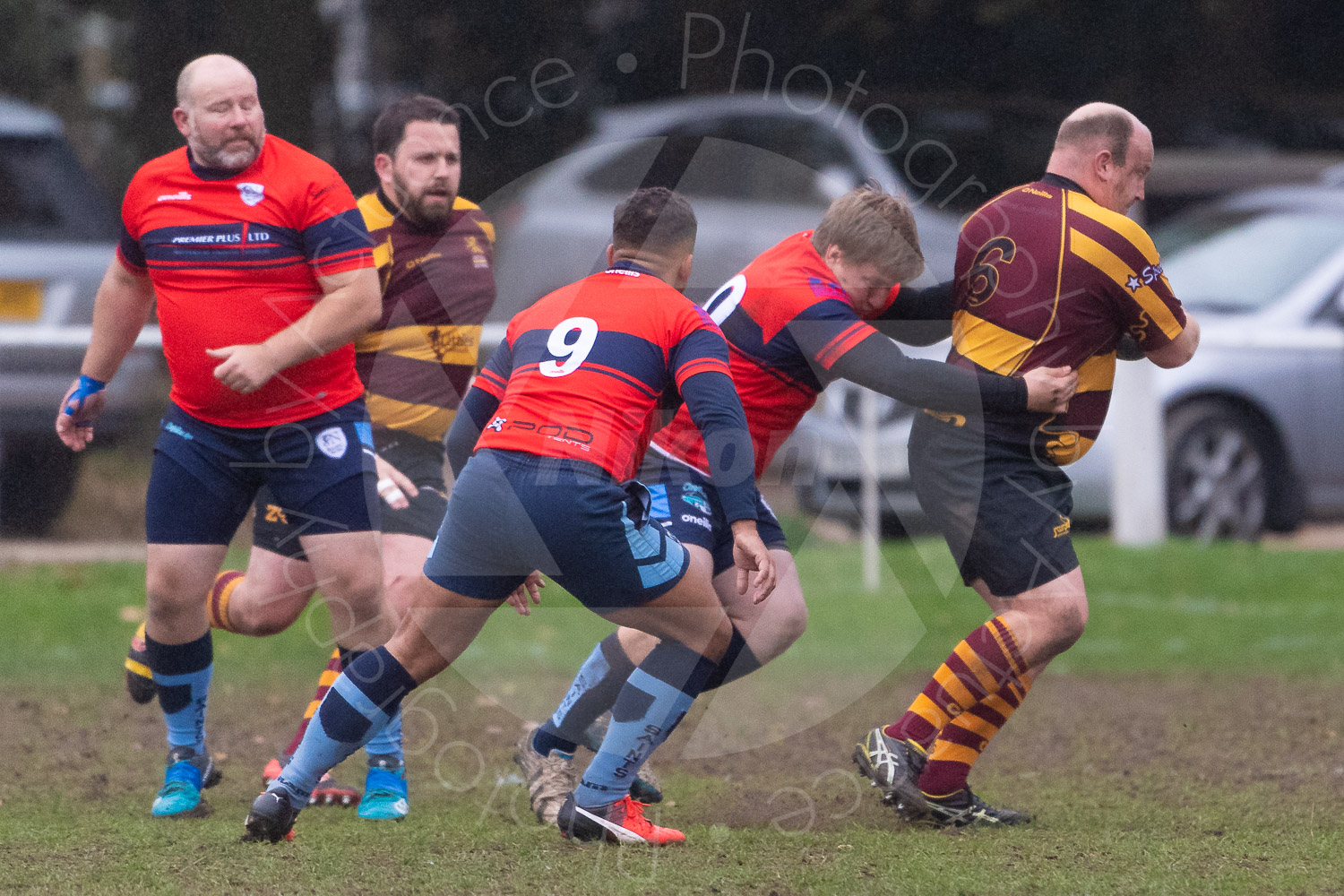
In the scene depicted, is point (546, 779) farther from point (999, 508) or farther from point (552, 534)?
point (999, 508)

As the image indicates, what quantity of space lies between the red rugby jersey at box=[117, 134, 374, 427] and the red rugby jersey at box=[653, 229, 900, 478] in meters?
1.07

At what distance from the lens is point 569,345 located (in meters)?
4.17

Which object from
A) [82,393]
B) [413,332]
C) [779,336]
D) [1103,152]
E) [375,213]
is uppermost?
[1103,152]

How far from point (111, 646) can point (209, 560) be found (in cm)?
343

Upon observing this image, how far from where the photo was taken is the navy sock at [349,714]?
13.8 ft

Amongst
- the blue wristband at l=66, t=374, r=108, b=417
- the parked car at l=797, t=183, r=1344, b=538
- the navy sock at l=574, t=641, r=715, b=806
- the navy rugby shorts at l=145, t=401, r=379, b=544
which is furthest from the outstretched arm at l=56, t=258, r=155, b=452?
the parked car at l=797, t=183, r=1344, b=538

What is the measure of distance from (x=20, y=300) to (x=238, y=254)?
16.2 feet

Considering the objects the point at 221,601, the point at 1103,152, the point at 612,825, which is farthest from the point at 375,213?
the point at 1103,152

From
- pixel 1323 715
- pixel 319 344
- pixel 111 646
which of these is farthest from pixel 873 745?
pixel 111 646

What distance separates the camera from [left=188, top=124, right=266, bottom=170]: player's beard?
4.54m

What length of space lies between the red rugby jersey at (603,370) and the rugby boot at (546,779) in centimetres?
116

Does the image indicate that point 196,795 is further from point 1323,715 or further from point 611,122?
point 611,122

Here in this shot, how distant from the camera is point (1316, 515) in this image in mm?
10406

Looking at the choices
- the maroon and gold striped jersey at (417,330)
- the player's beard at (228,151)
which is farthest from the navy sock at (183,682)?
the player's beard at (228,151)
